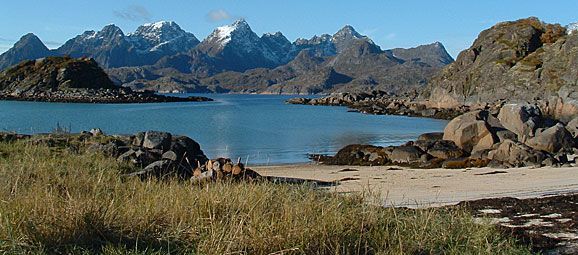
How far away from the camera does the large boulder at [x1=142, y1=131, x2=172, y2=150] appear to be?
71.1 feet

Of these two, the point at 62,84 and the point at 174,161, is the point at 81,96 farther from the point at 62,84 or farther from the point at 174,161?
the point at 174,161

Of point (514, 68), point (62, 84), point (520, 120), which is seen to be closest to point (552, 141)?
point (520, 120)

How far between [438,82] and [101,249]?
10163 cm

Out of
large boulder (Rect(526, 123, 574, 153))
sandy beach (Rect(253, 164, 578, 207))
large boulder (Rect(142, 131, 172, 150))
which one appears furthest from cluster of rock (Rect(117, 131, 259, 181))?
large boulder (Rect(526, 123, 574, 153))

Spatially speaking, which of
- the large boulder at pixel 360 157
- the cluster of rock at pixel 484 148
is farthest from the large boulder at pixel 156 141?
the large boulder at pixel 360 157

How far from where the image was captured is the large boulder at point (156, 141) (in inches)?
853

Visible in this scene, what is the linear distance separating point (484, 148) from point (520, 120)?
5.65m

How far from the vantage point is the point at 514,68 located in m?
83.2

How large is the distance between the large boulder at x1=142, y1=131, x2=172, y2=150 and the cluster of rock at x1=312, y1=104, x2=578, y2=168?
34.6 feet

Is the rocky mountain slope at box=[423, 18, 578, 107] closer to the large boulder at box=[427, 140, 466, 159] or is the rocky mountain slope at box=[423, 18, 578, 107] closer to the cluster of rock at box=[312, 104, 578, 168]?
the cluster of rock at box=[312, 104, 578, 168]

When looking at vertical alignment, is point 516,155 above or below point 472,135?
below

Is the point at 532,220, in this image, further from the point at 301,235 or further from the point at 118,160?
the point at 118,160

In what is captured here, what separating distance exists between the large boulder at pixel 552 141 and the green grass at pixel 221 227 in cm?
2401

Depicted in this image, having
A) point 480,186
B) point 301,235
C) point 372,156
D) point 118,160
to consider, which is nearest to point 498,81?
point 372,156
